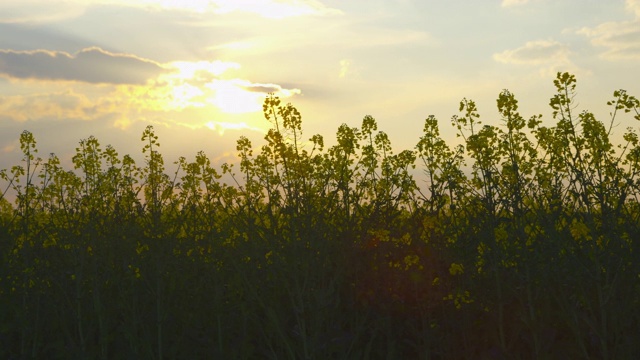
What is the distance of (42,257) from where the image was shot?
8.52 metres

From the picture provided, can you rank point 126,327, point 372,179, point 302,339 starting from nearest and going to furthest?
point 302,339
point 126,327
point 372,179

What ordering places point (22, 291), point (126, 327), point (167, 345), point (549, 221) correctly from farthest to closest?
1. point (22, 291)
2. point (167, 345)
3. point (126, 327)
4. point (549, 221)

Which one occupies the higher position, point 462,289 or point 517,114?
point 517,114

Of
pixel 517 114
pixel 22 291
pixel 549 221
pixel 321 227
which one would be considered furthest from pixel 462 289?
pixel 22 291

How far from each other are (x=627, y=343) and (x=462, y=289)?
1.40 metres

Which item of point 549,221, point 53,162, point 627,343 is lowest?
point 627,343

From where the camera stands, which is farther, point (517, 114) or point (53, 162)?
point (53, 162)

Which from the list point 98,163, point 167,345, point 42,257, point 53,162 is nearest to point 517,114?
point 167,345

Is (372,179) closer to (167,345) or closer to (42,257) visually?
(167,345)

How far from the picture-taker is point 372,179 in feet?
30.5

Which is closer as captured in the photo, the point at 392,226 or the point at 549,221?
the point at 549,221

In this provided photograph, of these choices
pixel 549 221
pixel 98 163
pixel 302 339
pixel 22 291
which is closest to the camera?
pixel 302 339

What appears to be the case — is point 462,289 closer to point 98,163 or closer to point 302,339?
point 302,339

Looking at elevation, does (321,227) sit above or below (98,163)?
below
